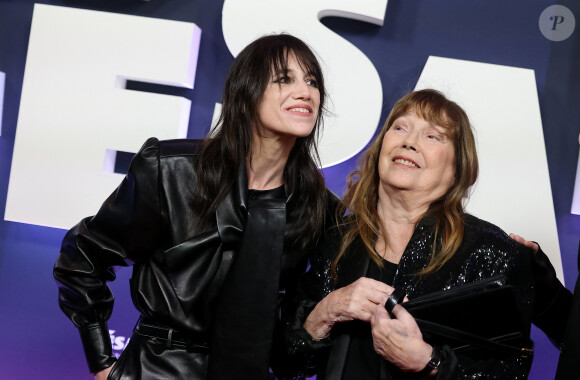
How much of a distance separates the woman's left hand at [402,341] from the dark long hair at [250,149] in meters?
0.53

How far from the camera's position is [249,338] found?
2061mm

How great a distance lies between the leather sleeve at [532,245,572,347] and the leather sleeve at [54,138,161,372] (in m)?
1.33

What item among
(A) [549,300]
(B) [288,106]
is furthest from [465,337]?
(B) [288,106]

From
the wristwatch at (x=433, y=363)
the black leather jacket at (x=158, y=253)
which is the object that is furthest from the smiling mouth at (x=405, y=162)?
the wristwatch at (x=433, y=363)

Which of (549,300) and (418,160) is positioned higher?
(418,160)

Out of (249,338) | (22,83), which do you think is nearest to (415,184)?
(249,338)

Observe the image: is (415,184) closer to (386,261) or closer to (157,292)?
(386,261)

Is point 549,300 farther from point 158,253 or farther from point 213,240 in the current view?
point 158,253

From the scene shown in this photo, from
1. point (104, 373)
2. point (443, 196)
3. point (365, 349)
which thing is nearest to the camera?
point (365, 349)

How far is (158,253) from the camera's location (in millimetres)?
2145

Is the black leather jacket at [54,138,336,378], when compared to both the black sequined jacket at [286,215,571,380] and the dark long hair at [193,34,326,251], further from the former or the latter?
the black sequined jacket at [286,215,571,380]

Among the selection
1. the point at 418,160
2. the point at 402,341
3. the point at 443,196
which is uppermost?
the point at 418,160

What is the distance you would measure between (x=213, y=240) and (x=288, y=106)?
54 cm

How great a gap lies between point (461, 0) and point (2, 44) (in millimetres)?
2640
